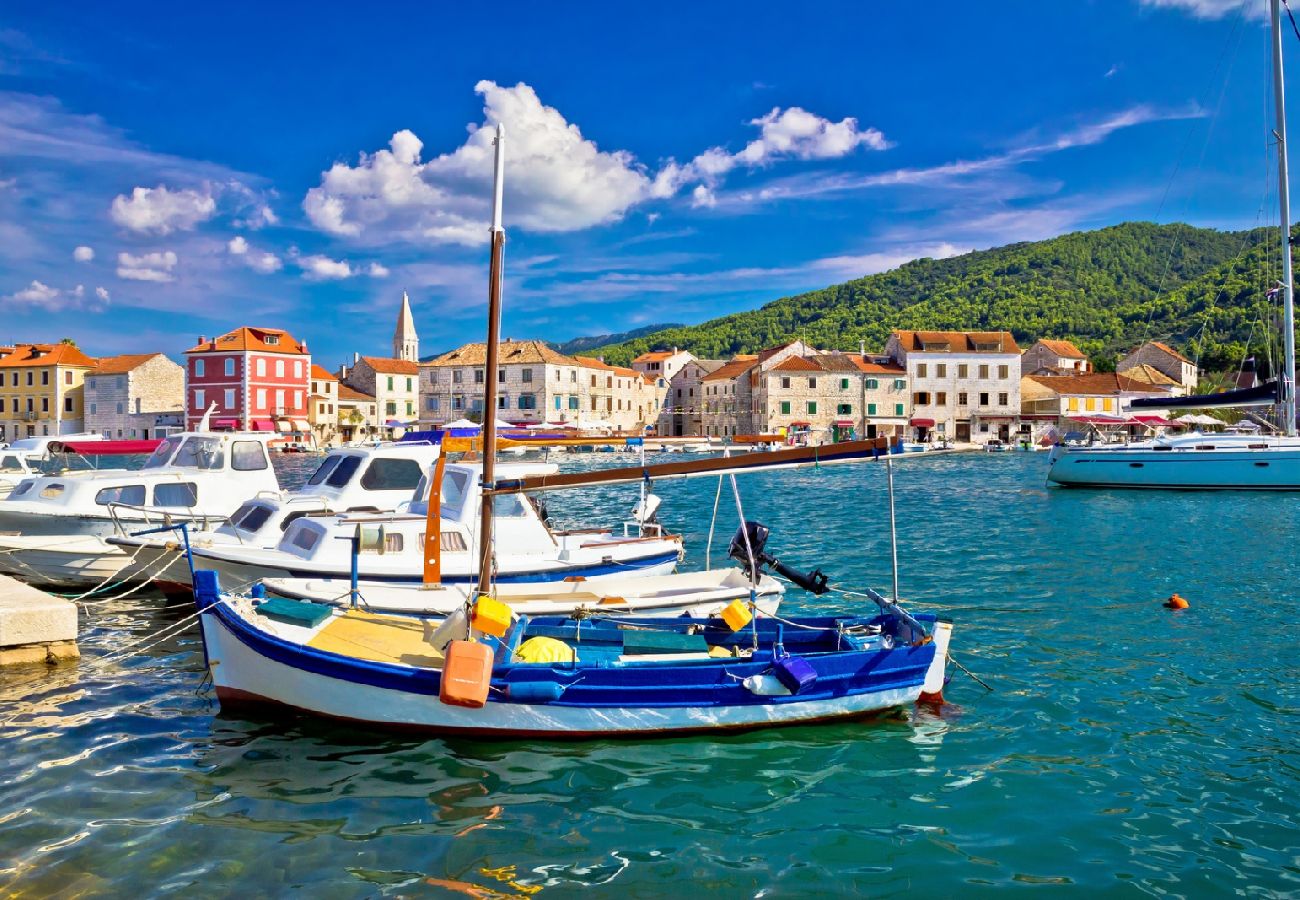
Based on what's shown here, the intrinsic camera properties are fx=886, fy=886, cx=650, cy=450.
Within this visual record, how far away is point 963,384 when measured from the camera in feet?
308

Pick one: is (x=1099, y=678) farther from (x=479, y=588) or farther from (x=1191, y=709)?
(x=479, y=588)

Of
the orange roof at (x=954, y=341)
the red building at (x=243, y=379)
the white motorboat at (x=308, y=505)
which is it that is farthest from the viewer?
the orange roof at (x=954, y=341)

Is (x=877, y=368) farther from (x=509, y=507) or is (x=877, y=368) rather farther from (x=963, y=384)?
(x=509, y=507)

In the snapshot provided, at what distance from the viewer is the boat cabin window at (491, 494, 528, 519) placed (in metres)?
15.2

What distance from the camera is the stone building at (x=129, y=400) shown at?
91.7 m

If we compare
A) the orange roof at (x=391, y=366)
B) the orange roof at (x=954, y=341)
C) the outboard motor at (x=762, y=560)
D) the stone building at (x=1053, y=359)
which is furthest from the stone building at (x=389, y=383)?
the outboard motor at (x=762, y=560)

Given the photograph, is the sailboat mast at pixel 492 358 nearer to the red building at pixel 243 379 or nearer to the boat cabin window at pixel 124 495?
the boat cabin window at pixel 124 495

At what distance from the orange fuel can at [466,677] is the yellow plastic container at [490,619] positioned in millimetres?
754

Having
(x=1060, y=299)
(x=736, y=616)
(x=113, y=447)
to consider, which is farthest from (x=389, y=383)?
(x=1060, y=299)

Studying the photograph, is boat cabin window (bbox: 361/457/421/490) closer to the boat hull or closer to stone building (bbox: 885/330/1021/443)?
the boat hull

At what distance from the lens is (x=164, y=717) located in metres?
10.0

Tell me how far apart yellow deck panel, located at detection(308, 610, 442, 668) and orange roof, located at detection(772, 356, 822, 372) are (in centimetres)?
8500

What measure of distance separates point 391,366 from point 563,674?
101040 mm

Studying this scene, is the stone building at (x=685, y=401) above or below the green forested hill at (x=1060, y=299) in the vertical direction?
below
